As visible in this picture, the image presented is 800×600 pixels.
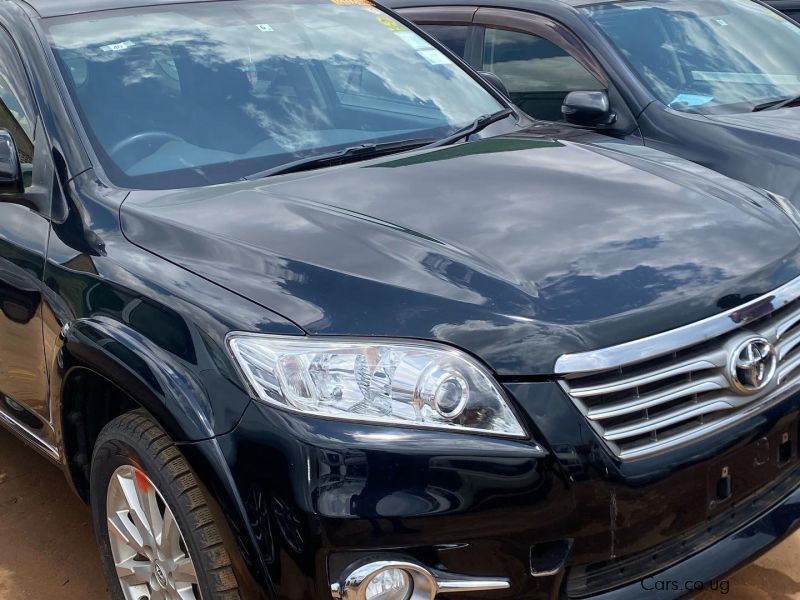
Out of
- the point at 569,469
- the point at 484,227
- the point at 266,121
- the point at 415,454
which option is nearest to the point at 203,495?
the point at 415,454

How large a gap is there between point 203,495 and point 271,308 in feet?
1.37

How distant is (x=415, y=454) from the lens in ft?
6.44

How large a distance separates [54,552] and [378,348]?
1875 mm

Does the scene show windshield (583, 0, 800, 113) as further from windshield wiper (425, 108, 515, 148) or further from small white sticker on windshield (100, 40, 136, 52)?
small white sticker on windshield (100, 40, 136, 52)

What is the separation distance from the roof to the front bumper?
1865 mm

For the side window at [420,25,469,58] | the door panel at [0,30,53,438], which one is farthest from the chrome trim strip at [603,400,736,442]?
the side window at [420,25,469,58]

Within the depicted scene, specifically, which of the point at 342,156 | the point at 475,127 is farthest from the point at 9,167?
the point at 475,127

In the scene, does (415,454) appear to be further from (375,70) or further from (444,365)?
(375,70)

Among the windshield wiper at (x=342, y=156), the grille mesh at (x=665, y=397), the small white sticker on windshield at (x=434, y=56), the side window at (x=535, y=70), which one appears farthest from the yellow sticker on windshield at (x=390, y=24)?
the grille mesh at (x=665, y=397)

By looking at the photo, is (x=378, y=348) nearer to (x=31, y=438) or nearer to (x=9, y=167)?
(x=9, y=167)

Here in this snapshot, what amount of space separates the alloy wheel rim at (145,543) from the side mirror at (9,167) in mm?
933

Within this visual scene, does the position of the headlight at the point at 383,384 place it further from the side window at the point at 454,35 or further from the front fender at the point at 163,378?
the side window at the point at 454,35

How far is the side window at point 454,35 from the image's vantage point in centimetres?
544

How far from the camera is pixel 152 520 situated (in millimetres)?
2352
